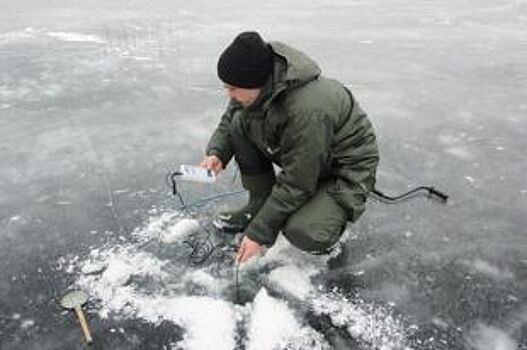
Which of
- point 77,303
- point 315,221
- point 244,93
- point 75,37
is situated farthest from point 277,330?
point 75,37

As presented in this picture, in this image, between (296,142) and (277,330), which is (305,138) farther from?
(277,330)

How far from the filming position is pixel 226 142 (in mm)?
2898

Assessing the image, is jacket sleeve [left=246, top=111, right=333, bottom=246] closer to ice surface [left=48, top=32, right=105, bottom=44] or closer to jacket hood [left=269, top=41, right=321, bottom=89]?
jacket hood [left=269, top=41, right=321, bottom=89]

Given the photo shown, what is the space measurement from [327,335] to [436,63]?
13.5 feet

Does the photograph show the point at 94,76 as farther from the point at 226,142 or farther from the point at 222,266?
the point at 222,266

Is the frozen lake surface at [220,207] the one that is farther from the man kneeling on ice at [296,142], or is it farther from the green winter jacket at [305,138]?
the green winter jacket at [305,138]

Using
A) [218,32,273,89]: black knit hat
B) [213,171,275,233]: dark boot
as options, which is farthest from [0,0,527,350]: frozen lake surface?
[218,32,273,89]: black knit hat

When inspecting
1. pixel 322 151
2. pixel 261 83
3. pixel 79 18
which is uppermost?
pixel 261 83

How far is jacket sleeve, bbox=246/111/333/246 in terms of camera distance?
2.28 meters

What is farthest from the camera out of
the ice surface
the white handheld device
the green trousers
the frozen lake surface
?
the ice surface

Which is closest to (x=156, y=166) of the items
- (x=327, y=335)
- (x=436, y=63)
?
(x=327, y=335)

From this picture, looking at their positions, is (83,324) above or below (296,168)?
below

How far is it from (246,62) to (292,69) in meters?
0.21

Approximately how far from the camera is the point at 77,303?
248 cm
